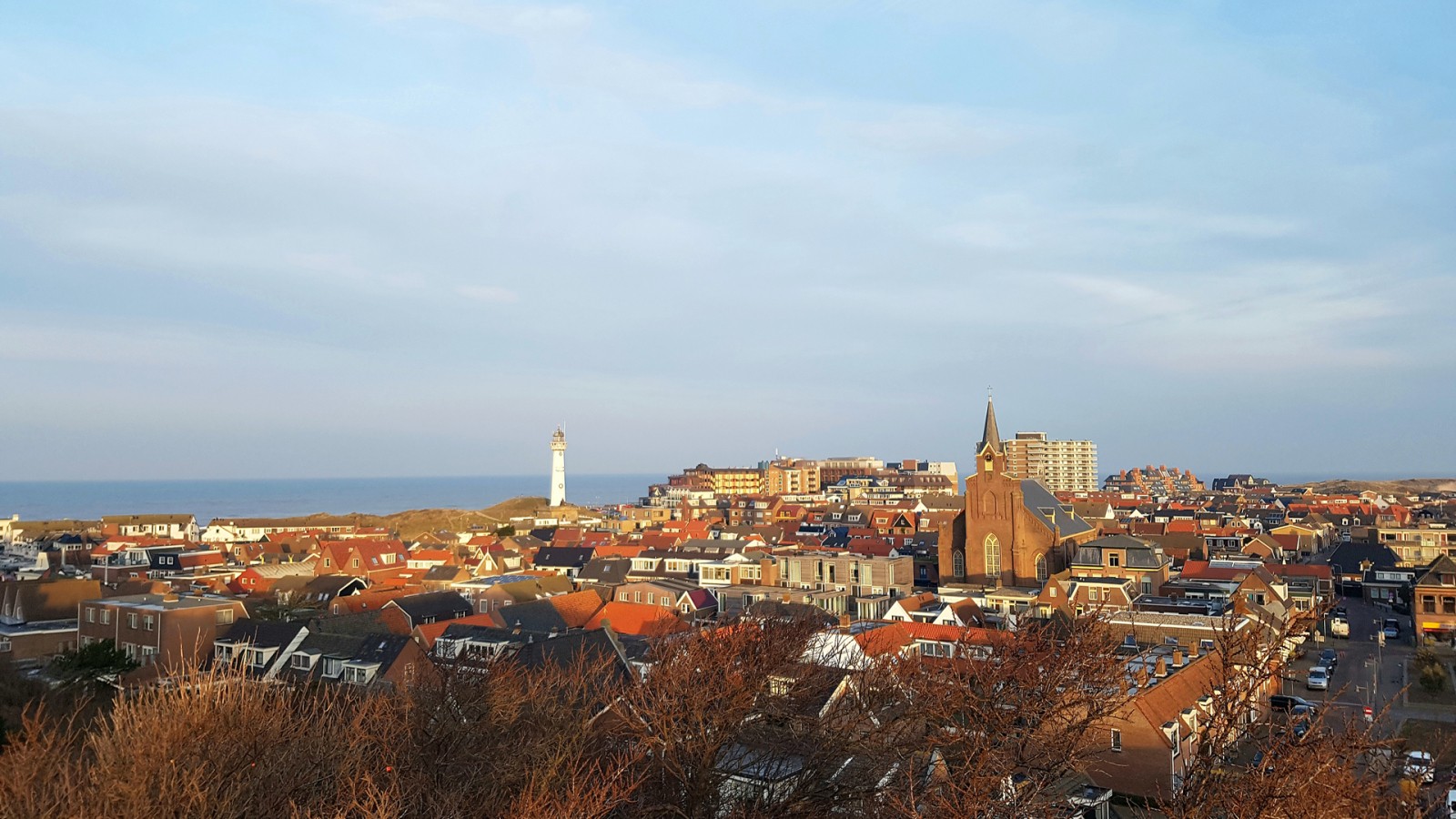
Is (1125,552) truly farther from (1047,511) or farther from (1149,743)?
(1149,743)

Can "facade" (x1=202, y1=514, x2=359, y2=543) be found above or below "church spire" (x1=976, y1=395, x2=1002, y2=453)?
below

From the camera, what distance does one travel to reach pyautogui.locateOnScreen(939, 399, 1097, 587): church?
207ft

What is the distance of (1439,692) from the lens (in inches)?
1547

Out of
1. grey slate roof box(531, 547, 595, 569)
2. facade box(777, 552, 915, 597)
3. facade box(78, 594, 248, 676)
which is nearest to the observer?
facade box(78, 594, 248, 676)

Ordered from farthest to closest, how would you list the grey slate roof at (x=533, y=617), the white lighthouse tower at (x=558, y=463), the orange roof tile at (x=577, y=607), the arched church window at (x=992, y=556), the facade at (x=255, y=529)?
the white lighthouse tower at (x=558, y=463), the facade at (x=255, y=529), the arched church window at (x=992, y=556), the orange roof tile at (x=577, y=607), the grey slate roof at (x=533, y=617)

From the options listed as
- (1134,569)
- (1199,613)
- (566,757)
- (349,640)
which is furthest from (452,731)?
(1134,569)

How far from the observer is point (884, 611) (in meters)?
57.1

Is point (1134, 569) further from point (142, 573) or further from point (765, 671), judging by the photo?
point (142, 573)

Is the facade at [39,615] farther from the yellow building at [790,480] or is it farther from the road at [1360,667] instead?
the yellow building at [790,480]

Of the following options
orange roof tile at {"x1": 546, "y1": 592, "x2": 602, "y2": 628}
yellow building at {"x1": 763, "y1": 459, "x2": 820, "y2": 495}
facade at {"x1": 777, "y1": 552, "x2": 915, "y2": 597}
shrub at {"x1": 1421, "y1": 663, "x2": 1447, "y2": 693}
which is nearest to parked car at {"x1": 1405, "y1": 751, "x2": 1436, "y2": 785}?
shrub at {"x1": 1421, "y1": 663, "x2": 1447, "y2": 693}

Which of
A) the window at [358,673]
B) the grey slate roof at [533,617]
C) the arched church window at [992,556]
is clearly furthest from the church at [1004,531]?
the window at [358,673]

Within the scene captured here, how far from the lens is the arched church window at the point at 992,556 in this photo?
64688mm

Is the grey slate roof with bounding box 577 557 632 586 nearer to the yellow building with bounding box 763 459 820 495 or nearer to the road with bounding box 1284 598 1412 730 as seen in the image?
the road with bounding box 1284 598 1412 730

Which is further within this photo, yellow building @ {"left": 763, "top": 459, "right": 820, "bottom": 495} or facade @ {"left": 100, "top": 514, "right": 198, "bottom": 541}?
yellow building @ {"left": 763, "top": 459, "right": 820, "bottom": 495}
